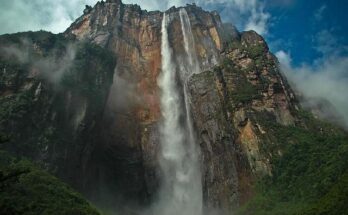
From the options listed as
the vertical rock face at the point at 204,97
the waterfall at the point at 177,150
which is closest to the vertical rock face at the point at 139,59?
the vertical rock face at the point at 204,97

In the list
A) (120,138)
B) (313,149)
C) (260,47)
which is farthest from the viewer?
(260,47)

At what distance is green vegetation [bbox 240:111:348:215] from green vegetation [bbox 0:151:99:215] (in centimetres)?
1701

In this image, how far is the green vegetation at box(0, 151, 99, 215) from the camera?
3269cm

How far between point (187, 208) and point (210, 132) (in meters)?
9.54

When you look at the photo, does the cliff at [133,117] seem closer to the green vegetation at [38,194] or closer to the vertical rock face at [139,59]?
the vertical rock face at [139,59]

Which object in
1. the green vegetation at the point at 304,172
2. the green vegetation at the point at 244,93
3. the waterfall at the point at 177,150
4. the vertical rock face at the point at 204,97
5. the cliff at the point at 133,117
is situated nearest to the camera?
the green vegetation at the point at 304,172

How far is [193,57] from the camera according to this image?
68.6 metres

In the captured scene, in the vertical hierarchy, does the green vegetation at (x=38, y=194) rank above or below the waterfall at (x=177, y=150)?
below

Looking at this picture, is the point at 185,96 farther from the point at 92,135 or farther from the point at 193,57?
the point at 92,135

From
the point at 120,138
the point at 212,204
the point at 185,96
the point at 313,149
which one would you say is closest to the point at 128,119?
the point at 120,138

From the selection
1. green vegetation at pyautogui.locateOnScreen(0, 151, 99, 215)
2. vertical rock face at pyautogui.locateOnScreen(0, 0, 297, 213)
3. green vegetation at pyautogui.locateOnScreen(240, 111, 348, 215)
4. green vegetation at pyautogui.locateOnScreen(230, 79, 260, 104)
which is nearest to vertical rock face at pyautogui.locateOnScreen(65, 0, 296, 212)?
green vegetation at pyautogui.locateOnScreen(230, 79, 260, 104)

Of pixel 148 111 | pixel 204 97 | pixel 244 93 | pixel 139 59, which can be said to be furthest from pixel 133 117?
pixel 244 93

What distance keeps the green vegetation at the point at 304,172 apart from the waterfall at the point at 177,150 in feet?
35.2

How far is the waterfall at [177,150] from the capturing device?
54.9m
